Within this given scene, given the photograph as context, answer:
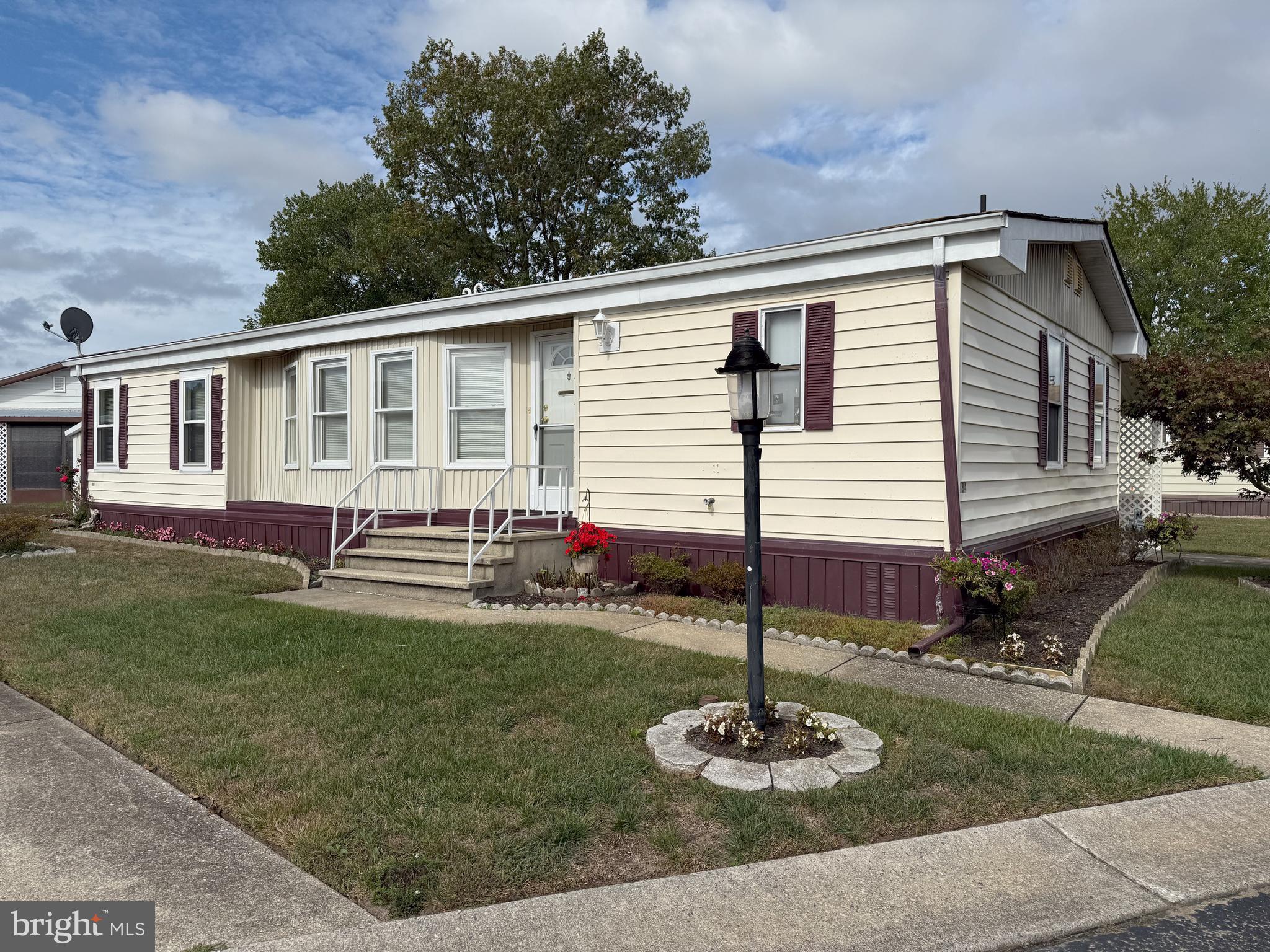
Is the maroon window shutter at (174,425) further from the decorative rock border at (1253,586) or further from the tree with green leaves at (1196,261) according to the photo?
the tree with green leaves at (1196,261)

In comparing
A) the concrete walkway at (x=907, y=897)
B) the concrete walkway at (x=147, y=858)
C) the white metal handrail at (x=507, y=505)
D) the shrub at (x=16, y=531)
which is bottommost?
the concrete walkway at (x=907, y=897)

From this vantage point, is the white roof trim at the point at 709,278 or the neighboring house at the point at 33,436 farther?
the neighboring house at the point at 33,436

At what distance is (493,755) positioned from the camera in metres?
4.06

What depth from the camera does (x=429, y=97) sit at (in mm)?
24656


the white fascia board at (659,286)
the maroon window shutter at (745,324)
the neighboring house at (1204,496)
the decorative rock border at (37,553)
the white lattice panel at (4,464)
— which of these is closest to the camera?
the white fascia board at (659,286)

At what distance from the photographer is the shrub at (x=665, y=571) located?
8.19 meters

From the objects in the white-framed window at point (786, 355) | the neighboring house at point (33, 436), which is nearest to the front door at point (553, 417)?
the white-framed window at point (786, 355)

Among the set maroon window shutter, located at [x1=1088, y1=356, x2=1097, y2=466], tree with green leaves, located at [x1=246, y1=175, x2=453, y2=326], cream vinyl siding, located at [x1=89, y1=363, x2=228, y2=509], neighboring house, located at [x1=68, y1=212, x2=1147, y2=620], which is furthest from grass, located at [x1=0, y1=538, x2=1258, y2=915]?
tree with green leaves, located at [x1=246, y1=175, x2=453, y2=326]

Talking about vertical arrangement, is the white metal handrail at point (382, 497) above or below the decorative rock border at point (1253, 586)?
above

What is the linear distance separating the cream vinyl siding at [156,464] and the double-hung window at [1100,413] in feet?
39.1

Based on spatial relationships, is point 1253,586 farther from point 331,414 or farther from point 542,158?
point 542,158

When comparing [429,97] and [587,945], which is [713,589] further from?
[429,97]

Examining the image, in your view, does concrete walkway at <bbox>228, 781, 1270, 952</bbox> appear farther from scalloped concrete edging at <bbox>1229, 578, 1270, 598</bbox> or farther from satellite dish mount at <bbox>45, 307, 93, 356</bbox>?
satellite dish mount at <bbox>45, 307, 93, 356</bbox>

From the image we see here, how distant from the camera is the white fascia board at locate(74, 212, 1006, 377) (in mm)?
6980
